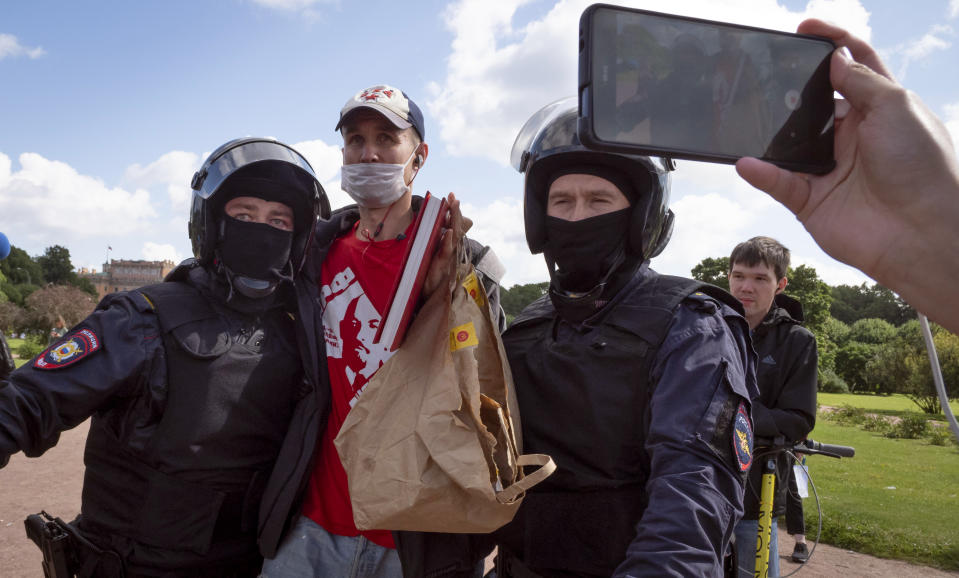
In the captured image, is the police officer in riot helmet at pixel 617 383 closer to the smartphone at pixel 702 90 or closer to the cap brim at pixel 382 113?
the smartphone at pixel 702 90

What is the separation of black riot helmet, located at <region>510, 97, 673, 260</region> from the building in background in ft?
311

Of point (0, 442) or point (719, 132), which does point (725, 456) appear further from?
point (0, 442)

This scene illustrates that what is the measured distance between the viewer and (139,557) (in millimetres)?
2201

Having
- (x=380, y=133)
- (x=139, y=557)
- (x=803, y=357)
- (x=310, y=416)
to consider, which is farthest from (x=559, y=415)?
(x=803, y=357)

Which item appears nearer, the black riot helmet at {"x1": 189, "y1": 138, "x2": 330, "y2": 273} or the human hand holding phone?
the human hand holding phone

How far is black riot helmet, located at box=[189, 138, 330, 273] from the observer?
8.56 ft

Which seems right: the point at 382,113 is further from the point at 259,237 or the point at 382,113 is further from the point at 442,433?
the point at 442,433

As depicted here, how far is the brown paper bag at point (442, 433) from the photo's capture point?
5.53ft

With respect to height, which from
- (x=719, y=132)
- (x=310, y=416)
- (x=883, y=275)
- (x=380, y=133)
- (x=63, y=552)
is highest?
(x=380, y=133)

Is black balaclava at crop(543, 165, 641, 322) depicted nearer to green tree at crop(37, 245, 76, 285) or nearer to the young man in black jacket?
the young man in black jacket

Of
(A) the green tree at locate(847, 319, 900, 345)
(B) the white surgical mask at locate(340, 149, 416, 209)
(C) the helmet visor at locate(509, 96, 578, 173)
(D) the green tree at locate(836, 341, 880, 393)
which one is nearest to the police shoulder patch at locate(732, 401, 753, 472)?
(C) the helmet visor at locate(509, 96, 578, 173)

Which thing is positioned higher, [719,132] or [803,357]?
[719,132]

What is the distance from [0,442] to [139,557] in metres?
0.64

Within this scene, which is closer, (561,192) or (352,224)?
(561,192)
